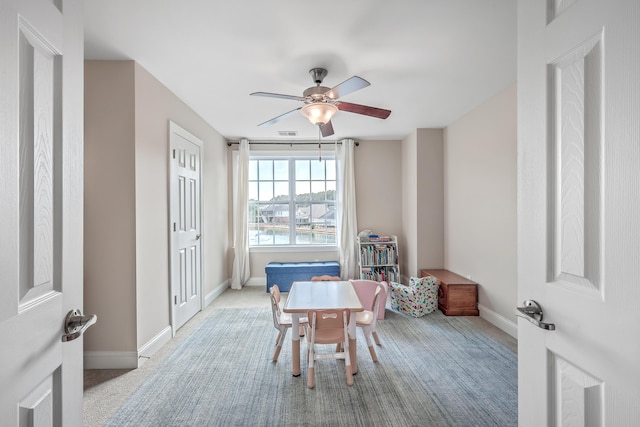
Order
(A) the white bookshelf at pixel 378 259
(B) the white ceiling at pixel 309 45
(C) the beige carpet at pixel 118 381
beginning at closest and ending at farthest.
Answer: (B) the white ceiling at pixel 309 45, (C) the beige carpet at pixel 118 381, (A) the white bookshelf at pixel 378 259

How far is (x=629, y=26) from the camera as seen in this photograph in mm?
668

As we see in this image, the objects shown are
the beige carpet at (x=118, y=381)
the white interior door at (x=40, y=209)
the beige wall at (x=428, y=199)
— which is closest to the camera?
the white interior door at (x=40, y=209)

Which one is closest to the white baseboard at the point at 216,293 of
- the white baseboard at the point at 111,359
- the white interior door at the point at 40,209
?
the white baseboard at the point at 111,359

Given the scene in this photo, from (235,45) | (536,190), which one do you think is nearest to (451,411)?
(536,190)

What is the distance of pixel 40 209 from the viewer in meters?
0.77

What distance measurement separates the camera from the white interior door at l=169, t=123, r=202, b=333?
3361 millimetres

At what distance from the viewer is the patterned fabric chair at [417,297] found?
3926 millimetres

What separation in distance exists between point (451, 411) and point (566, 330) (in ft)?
5.11

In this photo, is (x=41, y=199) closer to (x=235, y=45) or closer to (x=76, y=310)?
(x=76, y=310)

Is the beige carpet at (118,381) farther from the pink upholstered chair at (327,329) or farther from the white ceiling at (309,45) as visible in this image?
the white ceiling at (309,45)

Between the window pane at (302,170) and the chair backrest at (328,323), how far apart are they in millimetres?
3728

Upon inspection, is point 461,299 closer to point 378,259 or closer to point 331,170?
point 378,259

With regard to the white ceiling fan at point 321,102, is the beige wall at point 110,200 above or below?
below

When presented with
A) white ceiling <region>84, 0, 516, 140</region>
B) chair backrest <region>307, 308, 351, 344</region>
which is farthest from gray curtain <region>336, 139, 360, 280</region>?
chair backrest <region>307, 308, 351, 344</region>
